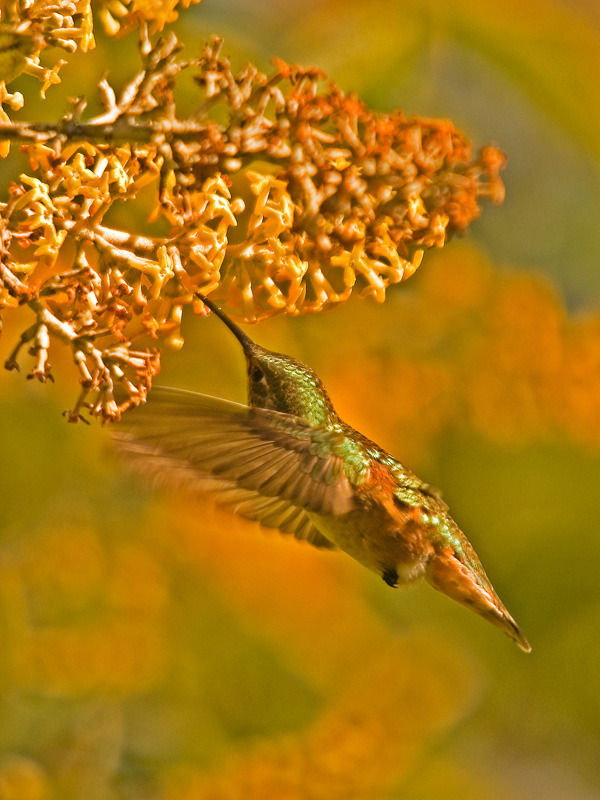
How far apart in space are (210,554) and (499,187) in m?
0.83

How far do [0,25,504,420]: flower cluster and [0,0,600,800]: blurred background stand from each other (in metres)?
0.42

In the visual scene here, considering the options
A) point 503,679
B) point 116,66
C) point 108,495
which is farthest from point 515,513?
point 116,66

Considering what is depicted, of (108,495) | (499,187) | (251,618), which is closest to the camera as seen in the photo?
(499,187)

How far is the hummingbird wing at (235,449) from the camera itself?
0.77m

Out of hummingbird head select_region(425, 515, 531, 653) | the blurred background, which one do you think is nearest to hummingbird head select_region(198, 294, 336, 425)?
hummingbird head select_region(425, 515, 531, 653)

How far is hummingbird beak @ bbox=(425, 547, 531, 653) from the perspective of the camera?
1.02 meters

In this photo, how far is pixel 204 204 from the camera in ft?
2.83

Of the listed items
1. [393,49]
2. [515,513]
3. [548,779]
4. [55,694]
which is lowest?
[55,694]

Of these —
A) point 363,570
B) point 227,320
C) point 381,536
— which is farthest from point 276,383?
point 363,570

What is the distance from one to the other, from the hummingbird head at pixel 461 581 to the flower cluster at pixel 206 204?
0.27 meters

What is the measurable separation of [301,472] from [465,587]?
253 mm

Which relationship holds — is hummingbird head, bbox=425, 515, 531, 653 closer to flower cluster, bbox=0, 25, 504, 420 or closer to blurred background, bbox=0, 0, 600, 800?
flower cluster, bbox=0, 25, 504, 420

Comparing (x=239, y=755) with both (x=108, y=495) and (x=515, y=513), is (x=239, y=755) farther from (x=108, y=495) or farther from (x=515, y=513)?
(x=515, y=513)

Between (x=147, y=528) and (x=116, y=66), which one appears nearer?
(x=116, y=66)
